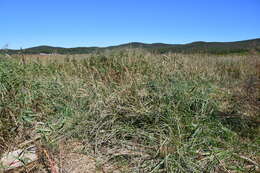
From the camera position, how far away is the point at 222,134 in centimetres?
200

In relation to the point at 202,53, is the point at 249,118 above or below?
below

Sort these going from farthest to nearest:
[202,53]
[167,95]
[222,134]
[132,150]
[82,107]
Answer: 1. [202,53]
2. [82,107]
3. [167,95]
4. [222,134]
5. [132,150]

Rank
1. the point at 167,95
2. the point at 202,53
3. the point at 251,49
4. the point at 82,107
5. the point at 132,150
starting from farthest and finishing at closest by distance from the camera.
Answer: the point at 202,53, the point at 251,49, the point at 82,107, the point at 167,95, the point at 132,150

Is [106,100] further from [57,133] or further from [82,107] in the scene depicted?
[57,133]

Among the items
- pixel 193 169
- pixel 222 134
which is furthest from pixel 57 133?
pixel 222 134

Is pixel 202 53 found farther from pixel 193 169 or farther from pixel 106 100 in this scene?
pixel 193 169

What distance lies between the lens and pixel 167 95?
2297 millimetres

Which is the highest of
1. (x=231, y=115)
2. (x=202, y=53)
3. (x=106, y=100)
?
(x=202, y=53)

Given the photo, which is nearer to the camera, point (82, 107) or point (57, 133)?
point (57, 133)

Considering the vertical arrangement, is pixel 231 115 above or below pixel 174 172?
above

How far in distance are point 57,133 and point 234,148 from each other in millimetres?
1731

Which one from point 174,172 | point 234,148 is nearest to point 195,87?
point 234,148

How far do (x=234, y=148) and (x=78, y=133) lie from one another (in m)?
1.53

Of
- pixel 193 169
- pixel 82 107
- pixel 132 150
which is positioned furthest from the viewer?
pixel 82 107
